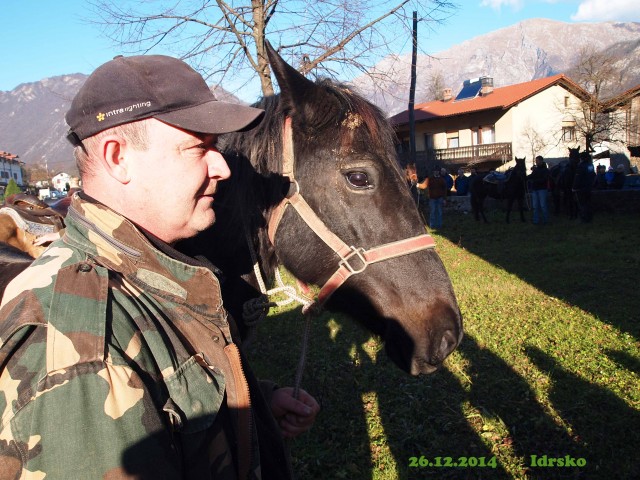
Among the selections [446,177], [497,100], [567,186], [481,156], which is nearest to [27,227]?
[567,186]

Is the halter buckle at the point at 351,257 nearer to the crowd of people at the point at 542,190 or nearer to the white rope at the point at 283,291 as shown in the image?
the white rope at the point at 283,291

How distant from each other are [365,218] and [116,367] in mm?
1518

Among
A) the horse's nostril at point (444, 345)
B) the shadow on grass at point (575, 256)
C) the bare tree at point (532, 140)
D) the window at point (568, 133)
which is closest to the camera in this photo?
the horse's nostril at point (444, 345)

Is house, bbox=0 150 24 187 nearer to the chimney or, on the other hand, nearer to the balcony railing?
the balcony railing

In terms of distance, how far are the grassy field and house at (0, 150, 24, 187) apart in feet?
275

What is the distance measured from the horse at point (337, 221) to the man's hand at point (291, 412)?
510 millimetres

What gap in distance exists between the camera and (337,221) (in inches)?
90.1

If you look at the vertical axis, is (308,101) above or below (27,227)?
above

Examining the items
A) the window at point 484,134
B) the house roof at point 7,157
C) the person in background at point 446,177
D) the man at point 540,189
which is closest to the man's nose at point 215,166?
the man at point 540,189

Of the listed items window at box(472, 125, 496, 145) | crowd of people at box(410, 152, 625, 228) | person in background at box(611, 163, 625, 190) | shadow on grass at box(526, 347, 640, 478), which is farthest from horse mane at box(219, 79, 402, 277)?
window at box(472, 125, 496, 145)

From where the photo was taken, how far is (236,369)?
128cm

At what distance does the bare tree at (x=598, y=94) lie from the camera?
111 ft

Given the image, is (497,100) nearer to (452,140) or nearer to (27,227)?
(452,140)

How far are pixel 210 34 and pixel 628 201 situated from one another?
1579 cm
